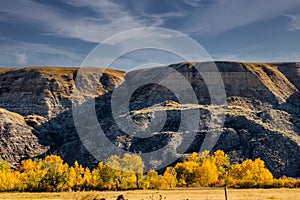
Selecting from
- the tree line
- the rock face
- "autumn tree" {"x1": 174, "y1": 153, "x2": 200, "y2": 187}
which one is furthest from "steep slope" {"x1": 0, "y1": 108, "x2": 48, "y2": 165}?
"autumn tree" {"x1": 174, "y1": 153, "x2": 200, "y2": 187}

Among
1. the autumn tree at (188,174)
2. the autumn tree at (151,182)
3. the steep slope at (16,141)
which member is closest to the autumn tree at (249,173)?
the autumn tree at (188,174)

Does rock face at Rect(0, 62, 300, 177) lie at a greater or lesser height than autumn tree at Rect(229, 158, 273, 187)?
greater

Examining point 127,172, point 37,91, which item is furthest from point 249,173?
point 37,91

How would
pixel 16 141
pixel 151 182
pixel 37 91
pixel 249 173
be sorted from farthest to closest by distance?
pixel 37 91, pixel 16 141, pixel 249 173, pixel 151 182

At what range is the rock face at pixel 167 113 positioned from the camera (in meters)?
113

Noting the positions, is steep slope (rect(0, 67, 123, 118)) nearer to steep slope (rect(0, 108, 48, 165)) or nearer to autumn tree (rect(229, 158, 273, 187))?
steep slope (rect(0, 108, 48, 165))

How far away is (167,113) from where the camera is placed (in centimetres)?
13512

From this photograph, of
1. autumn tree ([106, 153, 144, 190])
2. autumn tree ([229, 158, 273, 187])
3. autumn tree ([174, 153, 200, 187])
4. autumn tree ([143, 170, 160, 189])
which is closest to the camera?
autumn tree ([106, 153, 144, 190])

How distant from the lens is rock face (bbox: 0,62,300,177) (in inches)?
4456

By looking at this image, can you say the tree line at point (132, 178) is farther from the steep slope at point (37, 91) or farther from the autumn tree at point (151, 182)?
the steep slope at point (37, 91)

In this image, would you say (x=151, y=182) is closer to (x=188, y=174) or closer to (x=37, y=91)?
(x=188, y=174)

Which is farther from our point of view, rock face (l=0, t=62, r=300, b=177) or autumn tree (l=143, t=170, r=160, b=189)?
rock face (l=0, t=62, r=300, b=177)

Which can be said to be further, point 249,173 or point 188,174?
point 249,173

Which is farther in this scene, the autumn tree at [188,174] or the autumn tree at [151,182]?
the autumn tree at [188,174]
